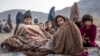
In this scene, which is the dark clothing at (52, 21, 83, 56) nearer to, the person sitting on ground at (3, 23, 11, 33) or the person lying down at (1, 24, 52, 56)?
the person lying down at (1, 24, 52, 56)

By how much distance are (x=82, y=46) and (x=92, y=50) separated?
24cm

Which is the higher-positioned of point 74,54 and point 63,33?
point 63,33

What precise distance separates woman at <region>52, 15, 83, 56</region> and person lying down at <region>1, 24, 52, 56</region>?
0.31 metres

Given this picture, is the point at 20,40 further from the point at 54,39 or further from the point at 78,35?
the point at 78,35

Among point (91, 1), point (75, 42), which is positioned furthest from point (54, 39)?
point (91, 1)

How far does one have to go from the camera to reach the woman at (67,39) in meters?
7.17

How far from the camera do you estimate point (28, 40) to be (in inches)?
321

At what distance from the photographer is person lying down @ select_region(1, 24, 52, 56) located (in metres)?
7.78

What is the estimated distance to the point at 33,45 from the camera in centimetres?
781

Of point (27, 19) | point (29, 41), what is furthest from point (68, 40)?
point (27, 19)

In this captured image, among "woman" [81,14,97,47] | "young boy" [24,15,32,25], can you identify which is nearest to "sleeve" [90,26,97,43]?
"woman" [81,14,97,47]

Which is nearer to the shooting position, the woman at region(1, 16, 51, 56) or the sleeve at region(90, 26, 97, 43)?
the sleeve at region(90, 26, 97, 43)

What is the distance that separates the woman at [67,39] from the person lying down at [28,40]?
31 cm

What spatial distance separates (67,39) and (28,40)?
1275mm
